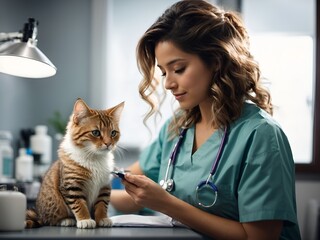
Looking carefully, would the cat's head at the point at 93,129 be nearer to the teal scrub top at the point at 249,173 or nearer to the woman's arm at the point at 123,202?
the teal scrub top at the point at 249,173

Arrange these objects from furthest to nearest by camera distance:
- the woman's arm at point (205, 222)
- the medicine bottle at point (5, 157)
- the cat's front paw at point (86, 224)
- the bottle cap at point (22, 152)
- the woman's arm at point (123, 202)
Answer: the bottle cap at point (22, 152) < the medicine bottle at point (5, 157) < the woman's arm at point (123, 202) < the woman's arm at point (205, 222) < the cat's front paw at point (86, 224)

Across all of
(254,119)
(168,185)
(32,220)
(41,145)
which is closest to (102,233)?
(32,220)

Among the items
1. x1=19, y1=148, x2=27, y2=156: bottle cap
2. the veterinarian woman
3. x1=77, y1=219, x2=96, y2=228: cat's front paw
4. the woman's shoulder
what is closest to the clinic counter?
x1=77, y1=219, x2=96, y2=228: cat's front paw

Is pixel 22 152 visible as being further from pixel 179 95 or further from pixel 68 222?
pixel 68 222

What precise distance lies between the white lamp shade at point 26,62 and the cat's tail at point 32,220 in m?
0.37

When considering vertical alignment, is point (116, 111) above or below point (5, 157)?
above

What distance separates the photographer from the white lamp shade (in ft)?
4.09

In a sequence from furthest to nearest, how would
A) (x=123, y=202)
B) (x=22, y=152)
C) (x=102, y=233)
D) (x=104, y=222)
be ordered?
(x=22, y=152) < (x=123, y=202) < (x=104, y=222) < (x=102, y=233)

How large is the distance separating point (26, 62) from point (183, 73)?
0.42m

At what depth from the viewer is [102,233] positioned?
993 millimetres

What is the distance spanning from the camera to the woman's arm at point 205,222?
3.84 ft

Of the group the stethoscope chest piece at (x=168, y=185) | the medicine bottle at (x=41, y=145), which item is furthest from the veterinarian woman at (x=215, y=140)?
the medicine bottle at (x=41, y=145)

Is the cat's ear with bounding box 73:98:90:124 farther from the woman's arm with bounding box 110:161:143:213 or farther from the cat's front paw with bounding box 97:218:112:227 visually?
the woman's arm with bounding box 110:161:143:213

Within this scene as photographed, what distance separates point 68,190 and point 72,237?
20 cm
